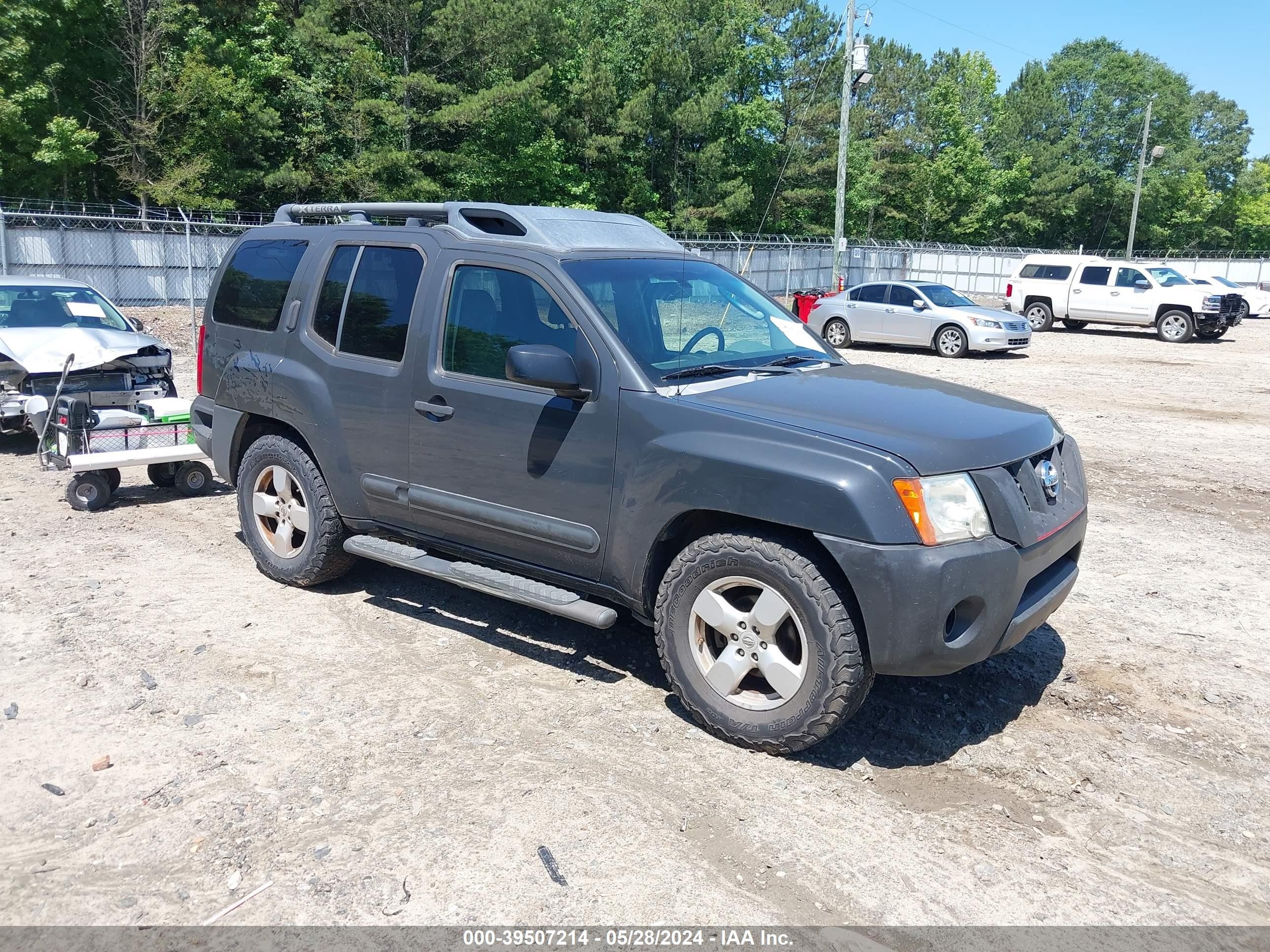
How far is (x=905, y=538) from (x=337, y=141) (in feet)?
137

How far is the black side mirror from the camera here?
4.25 m

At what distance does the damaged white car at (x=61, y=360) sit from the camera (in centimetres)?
922

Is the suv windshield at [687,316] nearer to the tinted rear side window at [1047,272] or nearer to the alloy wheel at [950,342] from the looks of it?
the alloy wheel at [950,342]

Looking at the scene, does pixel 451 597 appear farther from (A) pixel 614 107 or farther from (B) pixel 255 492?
(A) pixel 614 107

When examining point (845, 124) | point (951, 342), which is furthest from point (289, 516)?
point (845, 124)

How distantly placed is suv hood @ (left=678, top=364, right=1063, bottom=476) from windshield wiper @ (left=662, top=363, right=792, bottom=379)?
3.6 inches

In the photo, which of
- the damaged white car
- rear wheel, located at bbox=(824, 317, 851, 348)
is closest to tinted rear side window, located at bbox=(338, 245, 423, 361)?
the damaged white car

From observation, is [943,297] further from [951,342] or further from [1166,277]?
[1166,277]

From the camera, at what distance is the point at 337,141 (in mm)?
40938

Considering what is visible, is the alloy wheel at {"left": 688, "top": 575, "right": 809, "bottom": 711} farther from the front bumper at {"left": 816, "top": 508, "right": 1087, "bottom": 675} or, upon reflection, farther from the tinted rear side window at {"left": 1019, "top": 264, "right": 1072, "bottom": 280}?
the tinted rear side window at {"left": 1019, "top": 264, "right": 1072, "bottom": 280}

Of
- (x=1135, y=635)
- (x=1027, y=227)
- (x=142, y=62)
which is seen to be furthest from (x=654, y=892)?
(x=1027, y=227)

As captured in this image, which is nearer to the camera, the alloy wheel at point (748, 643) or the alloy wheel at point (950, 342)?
the alloy wheel at point (748, 643)

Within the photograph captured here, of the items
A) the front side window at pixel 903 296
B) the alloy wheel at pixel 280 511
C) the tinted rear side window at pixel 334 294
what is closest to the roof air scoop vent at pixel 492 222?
the tinted rear side window at pixel 334 294

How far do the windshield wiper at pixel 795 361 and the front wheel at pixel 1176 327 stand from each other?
77.8 feet
